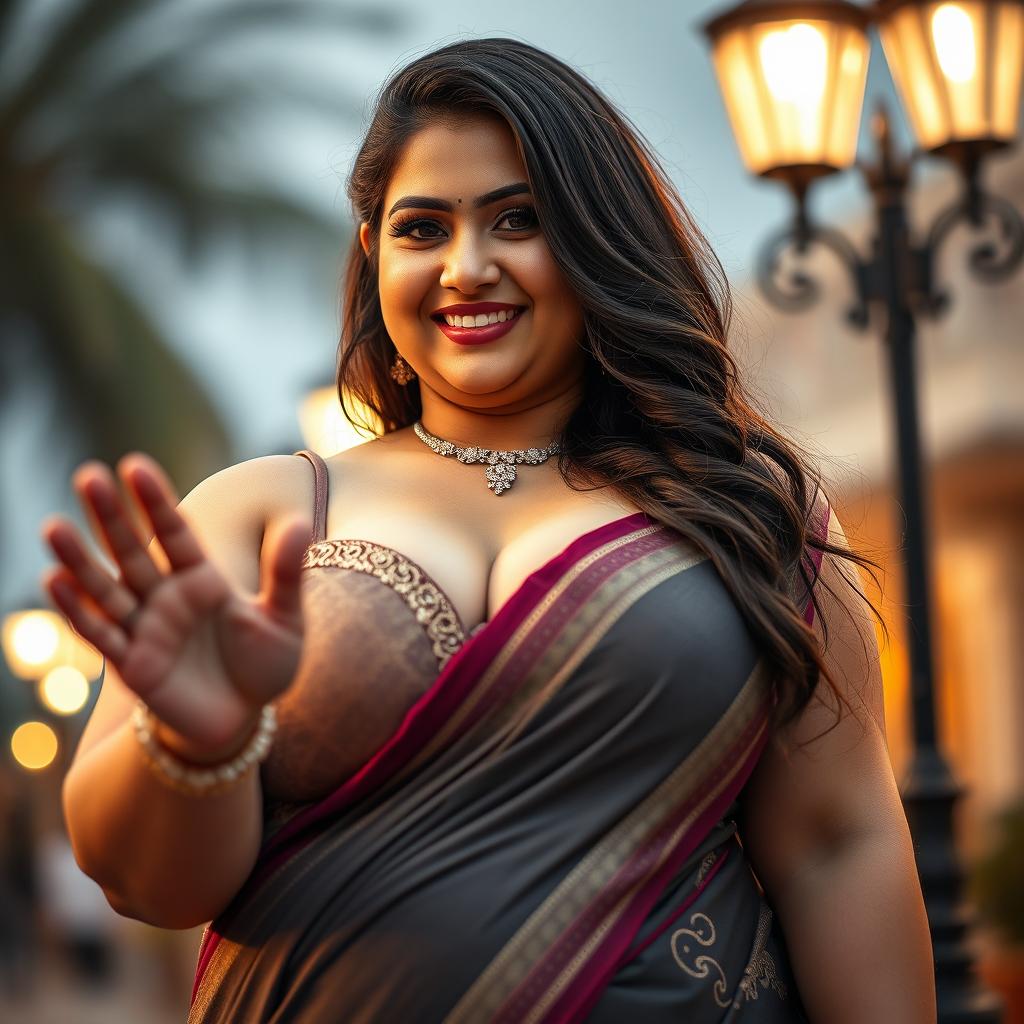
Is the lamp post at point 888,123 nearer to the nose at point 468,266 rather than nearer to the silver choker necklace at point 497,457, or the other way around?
the silver choker necklace at point 497,457

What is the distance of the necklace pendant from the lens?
2.57m

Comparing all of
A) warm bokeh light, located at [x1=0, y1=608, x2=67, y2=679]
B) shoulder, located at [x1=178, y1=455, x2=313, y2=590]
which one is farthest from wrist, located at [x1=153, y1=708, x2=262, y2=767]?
warm bokeh light, located at [x1=0, y1=608, x2=67, y2=679]

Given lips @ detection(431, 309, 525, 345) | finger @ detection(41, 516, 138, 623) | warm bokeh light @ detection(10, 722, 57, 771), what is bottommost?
warm bokeh light @ detection(10, 722, 57, 771)

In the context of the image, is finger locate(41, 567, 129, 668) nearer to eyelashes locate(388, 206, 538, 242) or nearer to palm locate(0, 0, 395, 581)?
eyelashes locate(388, 206, 538, 242)

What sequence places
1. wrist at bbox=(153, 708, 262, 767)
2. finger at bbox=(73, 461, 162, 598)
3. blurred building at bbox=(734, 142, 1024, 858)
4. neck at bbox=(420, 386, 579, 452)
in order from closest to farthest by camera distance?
finger at bbox=(73, 461, 162, 598), wrist at bbox=(153, 708, 262, 767), neck at bbox=(420, 386, 579, 452), blurred building at bbox=(734, 142, 1024, 858)

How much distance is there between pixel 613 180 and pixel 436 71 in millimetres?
287

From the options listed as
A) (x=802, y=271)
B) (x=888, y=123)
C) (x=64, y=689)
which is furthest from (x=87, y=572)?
(x=64, y=689)

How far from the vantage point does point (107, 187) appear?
56.0 ft

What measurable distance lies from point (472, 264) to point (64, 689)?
629 inches

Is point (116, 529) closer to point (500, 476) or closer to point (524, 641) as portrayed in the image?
point (524, 641)

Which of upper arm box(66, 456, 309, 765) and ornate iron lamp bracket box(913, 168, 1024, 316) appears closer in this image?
upper arm box(66, 456, 309, 765)

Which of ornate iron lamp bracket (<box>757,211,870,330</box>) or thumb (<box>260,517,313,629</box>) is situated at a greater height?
thumb (<box>260,517,313,629</box>)

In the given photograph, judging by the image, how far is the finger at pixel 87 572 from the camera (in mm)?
1926

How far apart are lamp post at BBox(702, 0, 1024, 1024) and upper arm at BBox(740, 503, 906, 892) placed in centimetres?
267
